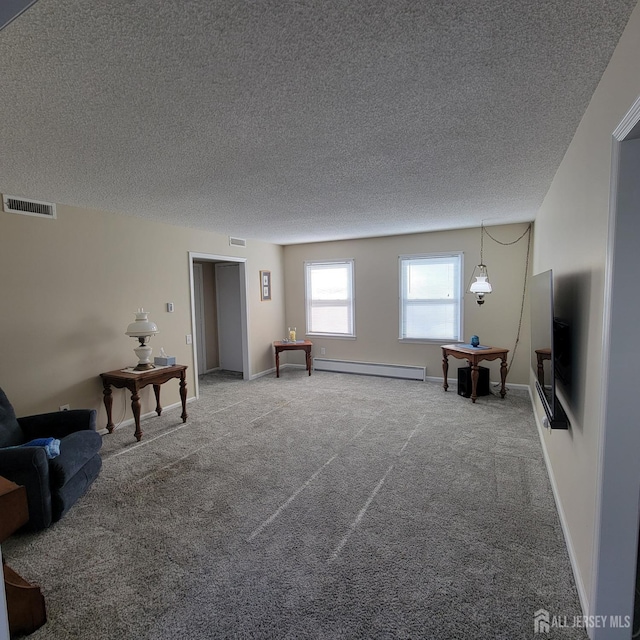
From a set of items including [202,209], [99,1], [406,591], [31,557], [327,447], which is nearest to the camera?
[99,1]

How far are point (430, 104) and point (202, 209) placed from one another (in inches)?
114

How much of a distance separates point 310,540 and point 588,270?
7.23 ft

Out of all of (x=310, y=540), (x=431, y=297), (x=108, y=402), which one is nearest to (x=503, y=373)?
(x=431, y=297)

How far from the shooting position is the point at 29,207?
3445 millimetres

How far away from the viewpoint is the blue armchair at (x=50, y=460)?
235 cm

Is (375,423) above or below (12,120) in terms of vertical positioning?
below

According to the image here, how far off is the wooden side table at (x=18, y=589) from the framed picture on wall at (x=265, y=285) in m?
5.24

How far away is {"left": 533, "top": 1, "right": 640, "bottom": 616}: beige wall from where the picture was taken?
1.45 m

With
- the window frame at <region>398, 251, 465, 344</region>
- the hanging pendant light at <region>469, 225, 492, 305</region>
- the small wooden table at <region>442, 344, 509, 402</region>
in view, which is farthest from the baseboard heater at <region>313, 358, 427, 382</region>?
the hanging pendant light at <region>469, 225, 492, 305</region>

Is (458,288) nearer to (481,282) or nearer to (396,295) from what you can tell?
(481,282)

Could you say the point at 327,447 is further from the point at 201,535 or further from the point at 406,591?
the point at 406,591

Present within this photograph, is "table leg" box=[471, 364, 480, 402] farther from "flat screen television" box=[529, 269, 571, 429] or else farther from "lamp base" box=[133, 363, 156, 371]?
"lamp base" box=[133, 363, 156, 371]

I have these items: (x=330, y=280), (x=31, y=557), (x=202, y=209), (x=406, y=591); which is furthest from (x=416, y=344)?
(x=31, y=557)

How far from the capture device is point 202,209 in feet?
13.4
